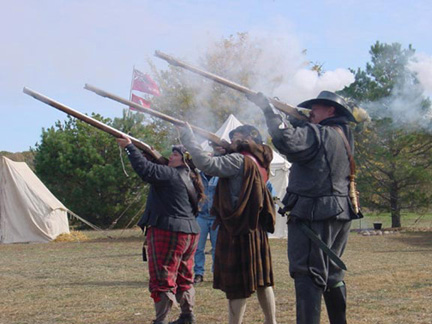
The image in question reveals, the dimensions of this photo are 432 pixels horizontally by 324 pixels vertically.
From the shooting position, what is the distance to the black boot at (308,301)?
447 cm

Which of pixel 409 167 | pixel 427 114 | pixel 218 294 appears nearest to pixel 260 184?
pixel 218 294

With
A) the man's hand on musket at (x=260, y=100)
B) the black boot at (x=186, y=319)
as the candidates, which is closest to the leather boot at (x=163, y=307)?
the black boot at (x=186, y=319)

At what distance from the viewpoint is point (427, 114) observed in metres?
16.1

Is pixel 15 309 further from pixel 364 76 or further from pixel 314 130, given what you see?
pixel 364 76

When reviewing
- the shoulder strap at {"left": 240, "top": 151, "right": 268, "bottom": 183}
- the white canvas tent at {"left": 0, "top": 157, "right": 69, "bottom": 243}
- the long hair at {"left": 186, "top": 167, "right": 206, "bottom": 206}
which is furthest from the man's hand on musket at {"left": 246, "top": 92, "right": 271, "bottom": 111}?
the white canvas tent at {"left": 0, "top": 157, "right": 69, "bottom": 243}

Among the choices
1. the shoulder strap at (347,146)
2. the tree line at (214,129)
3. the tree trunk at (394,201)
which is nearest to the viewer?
the shoulder strap at (347,146)

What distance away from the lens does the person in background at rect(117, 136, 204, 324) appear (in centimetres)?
589

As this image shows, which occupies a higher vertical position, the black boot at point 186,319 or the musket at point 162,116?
the musket at point 162,116

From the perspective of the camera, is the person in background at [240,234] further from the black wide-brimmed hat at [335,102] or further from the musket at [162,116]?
the black wide-brimmed hat at [335,102]

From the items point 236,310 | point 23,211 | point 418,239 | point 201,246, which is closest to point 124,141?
point 236,310

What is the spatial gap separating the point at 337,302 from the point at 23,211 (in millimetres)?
14913

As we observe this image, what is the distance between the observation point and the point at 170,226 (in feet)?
19.7

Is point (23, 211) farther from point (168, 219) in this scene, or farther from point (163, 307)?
point (163, 307)

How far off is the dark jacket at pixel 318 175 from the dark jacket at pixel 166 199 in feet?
5.33
